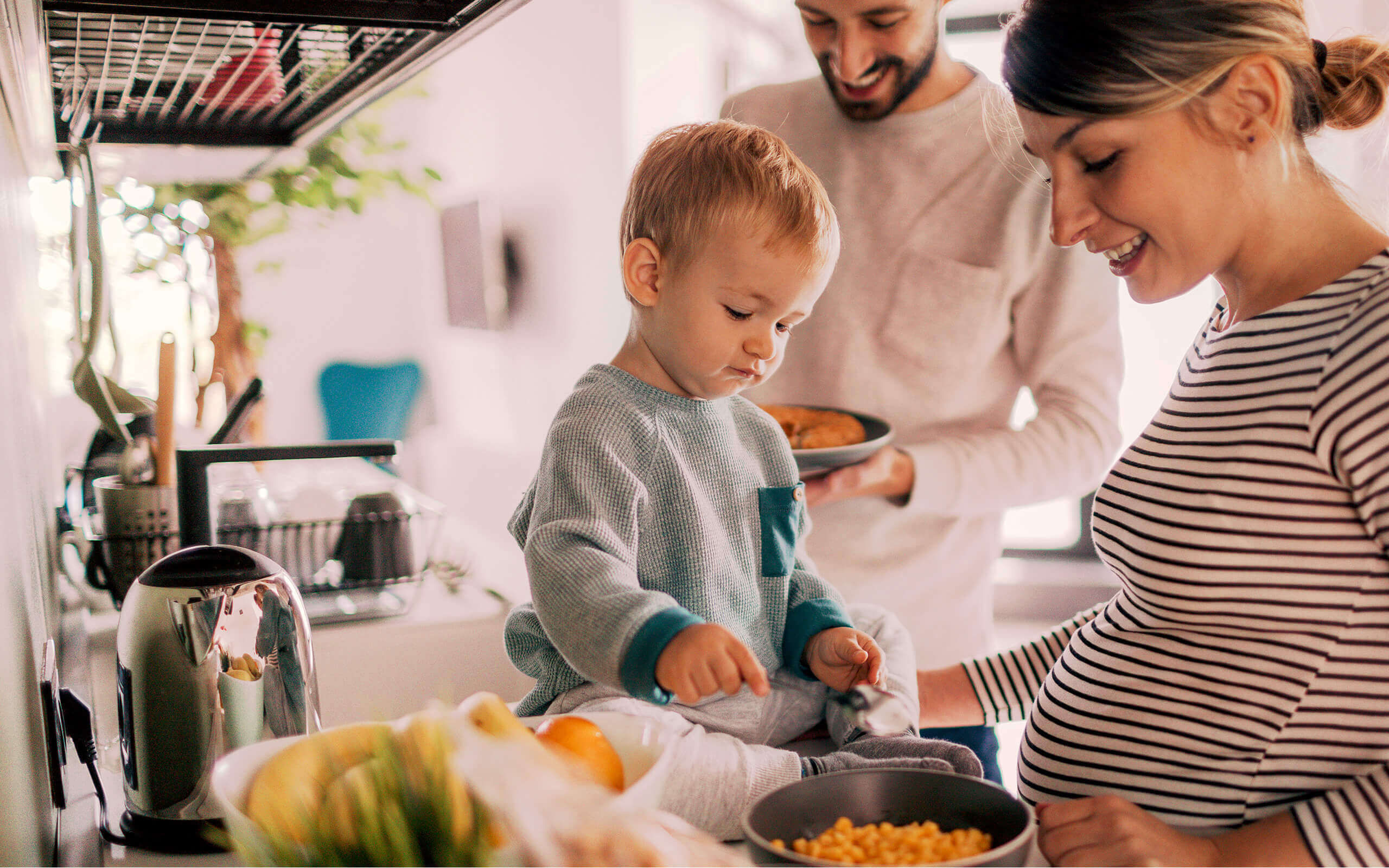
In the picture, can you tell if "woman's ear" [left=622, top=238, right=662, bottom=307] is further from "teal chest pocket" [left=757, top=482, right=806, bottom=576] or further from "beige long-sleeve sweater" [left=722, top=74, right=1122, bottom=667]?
"beige long-sleeve sweater" [left=722, top=74, right=1122, bottom=667]

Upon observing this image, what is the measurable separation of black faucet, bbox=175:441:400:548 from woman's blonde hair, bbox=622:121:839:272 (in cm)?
45

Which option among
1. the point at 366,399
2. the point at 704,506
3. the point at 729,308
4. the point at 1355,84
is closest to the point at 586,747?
the point at 704,506

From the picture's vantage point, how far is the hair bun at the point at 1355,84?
0.83 meters

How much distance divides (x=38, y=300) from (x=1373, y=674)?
5.59 ft

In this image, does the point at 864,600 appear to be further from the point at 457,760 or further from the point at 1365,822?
the point at 457,760

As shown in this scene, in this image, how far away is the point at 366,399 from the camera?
4.32 meters

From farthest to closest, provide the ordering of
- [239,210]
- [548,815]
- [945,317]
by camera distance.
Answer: [239,210] < [945,317] < [548,815]

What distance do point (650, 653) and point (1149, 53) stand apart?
0.53 m

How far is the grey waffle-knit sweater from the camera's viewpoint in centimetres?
76

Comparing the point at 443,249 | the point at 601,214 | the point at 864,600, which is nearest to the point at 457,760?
the point at 864,600

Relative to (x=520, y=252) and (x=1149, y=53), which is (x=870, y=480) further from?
(x=520, y=252)

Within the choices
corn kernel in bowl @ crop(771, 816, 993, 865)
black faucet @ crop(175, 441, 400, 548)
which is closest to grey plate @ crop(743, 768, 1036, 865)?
corn kernel in bowl @ crop(771, 816, 993, 865)

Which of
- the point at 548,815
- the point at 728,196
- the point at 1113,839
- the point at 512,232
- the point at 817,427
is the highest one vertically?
the point at 512,232

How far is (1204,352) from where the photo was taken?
0.86m
